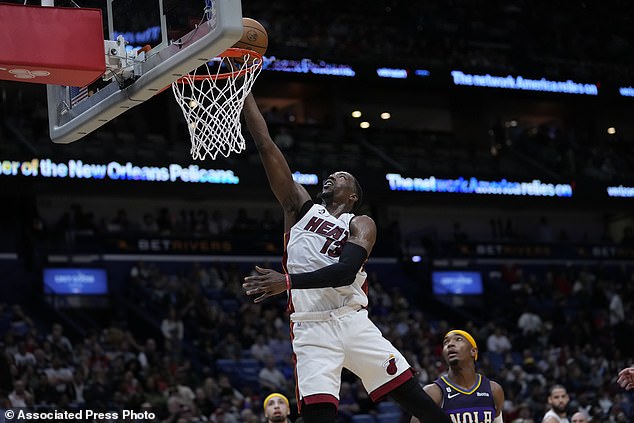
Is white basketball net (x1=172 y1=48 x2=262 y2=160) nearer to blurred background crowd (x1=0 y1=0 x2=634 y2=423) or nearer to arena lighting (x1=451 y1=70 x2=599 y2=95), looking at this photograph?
blurred background crowd (x1=0 y1=0 x2=634 y2=423)

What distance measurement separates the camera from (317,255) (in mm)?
6816

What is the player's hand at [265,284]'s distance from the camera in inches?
242

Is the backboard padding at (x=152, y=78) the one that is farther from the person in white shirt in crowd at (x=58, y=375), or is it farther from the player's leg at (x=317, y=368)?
the person in white shirt in crowd at (x=58, y=375)

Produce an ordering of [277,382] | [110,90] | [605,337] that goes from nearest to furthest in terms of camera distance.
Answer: [110,90] → [277,382] → [605,337]

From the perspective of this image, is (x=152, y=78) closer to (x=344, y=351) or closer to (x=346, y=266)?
(x=346, y=266)

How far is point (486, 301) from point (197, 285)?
8547mm

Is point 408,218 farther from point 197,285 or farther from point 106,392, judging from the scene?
point 106,392

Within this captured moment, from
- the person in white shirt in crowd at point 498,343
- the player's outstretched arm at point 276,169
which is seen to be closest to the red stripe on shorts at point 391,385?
the player's outstretched arm at point 276,169

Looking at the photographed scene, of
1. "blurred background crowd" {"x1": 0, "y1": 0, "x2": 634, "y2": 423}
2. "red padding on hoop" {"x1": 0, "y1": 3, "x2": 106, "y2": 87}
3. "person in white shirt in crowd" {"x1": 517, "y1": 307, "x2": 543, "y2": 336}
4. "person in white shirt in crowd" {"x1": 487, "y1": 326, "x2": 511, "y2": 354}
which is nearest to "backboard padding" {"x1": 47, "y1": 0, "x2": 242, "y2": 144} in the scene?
"red padding on hoop" {"x1": 0, "y1": 3, "x2": 106, "y2": 87}

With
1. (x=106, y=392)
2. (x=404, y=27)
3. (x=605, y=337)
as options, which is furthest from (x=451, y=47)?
(x=106, y=392)

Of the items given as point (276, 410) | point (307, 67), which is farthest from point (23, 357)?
point (307, 67)

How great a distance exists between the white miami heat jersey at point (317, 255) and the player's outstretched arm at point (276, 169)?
0.14 metres

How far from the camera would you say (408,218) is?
30250mm

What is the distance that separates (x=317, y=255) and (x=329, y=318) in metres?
0.41
